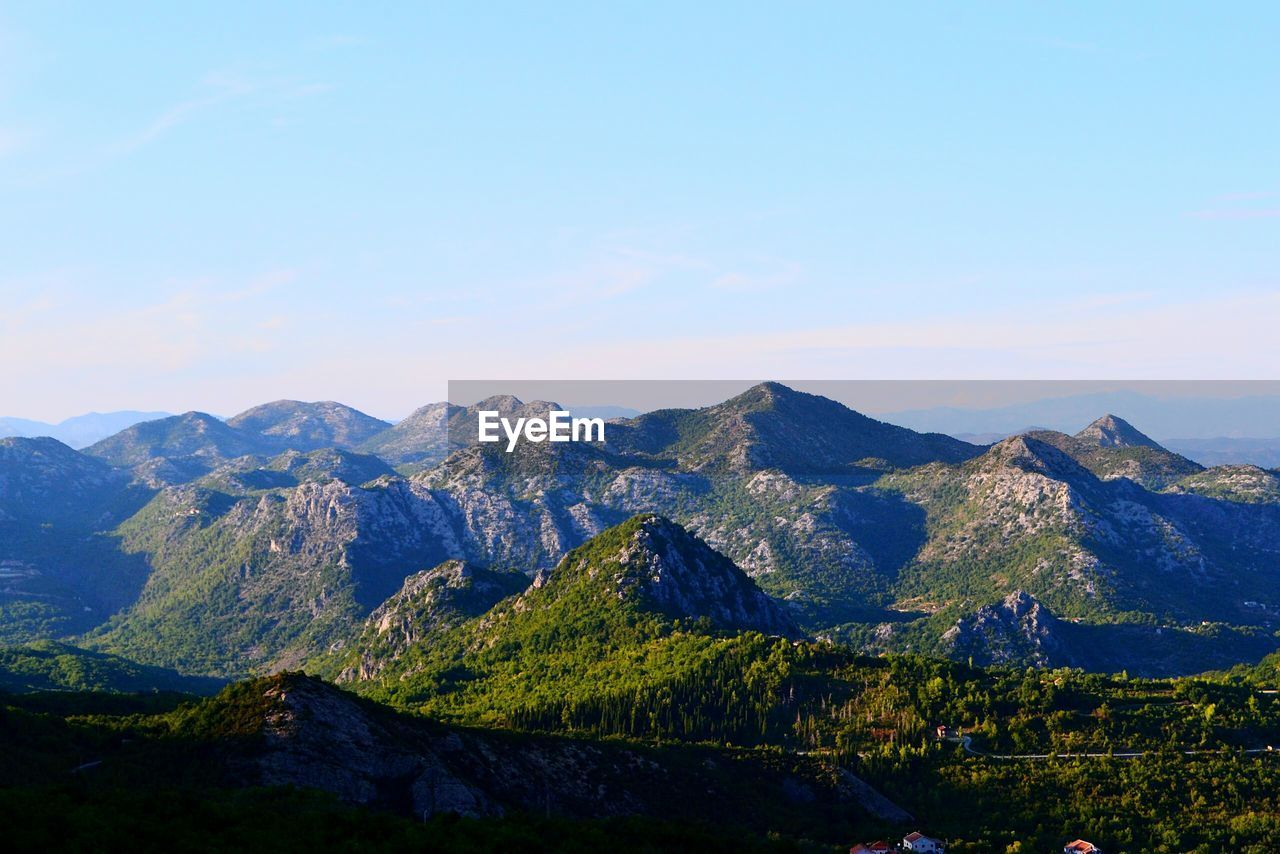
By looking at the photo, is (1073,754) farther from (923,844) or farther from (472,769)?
(472,769)

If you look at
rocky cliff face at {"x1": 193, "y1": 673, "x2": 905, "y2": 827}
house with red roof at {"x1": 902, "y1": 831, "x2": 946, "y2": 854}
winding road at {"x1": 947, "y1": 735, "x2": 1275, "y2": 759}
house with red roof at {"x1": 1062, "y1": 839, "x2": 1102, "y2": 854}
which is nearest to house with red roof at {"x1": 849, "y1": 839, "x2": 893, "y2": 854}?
house with red roof at {"x1": 902, "y1": 831, "x2": 946, "y2": 854}

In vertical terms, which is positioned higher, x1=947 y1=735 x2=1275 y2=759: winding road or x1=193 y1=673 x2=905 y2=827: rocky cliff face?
x1=193 y1=673 x2=905 y2=827: rocky cliff face

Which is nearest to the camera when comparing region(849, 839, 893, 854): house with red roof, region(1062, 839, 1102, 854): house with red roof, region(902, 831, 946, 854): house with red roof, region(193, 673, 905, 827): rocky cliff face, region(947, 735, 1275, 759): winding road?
region(193, 673, 905, 827): rocky cliff face

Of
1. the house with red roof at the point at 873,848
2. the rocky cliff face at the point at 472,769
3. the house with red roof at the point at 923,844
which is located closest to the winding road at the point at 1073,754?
the rocky cliff face at the point at 472,769

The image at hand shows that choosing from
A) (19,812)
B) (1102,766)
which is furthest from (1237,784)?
(19,812)

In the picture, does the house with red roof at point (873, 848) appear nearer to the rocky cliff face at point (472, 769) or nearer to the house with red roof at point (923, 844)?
the house with red roof at point (923, 844)

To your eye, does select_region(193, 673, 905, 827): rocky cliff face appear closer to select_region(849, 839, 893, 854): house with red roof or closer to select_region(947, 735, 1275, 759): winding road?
select_region(849, 839, 893, 854): house with red roof

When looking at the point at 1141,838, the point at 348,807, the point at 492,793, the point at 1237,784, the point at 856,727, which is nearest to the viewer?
the point at 348,807

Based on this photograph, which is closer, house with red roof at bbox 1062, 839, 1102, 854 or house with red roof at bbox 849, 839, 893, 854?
house with red roof at bbox 849, 839, 893, 854

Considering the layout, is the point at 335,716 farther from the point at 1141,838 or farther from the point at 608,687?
the point at 1141,838

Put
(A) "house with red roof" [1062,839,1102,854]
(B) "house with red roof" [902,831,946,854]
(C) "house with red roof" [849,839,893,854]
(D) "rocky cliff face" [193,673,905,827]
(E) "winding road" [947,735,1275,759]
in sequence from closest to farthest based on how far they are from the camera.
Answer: (D) "rocky cliff face" [193,673,905,827]
(C) "house with red roof" [849,839,893,854]
(B) "house with red roof" [902,831,946,854]
(A) "house with red roof" [1062,839,1102,854]
(E) "winding road" [947,735,1275,759]

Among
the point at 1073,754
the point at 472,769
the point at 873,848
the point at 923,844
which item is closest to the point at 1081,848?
the point at 923,844
